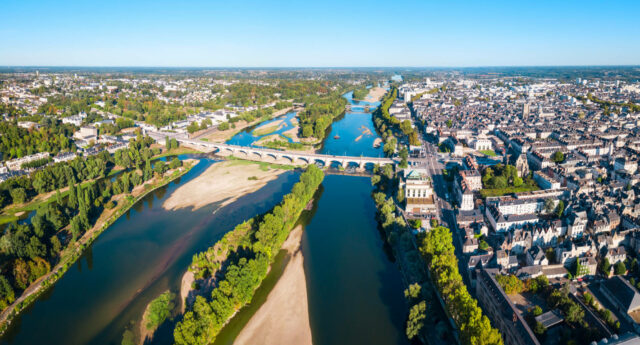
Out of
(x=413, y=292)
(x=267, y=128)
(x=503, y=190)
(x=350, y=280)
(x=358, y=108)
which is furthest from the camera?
(x=358, y=108)

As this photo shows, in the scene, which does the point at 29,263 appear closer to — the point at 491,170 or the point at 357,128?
the point at 491,170

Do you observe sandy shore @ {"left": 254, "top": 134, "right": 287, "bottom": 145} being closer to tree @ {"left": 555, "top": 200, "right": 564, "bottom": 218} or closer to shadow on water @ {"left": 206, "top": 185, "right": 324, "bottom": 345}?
shadow on water @ {"left": 206, "top": 185, "right": 324, "bottom": 345}

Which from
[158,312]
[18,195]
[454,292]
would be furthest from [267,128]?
[454,292]

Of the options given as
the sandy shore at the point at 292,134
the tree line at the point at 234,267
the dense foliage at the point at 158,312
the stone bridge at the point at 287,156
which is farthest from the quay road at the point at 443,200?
the sandy shore at the point at 292,134

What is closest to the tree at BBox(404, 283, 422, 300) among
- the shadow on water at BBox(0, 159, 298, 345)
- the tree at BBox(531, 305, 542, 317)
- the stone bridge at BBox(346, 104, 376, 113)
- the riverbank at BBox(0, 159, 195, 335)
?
the tree at BBox(531, 305, 542, 317)

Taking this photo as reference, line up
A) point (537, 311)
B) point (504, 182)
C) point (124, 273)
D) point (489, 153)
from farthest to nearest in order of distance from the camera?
1. point (489, 153)
2. point (504, 182)
3. point (124, 273)
4. point (537, 311)

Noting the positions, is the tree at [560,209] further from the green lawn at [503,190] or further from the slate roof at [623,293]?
the slate roof at [623,293]

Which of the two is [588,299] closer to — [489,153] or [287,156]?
[489,153]
